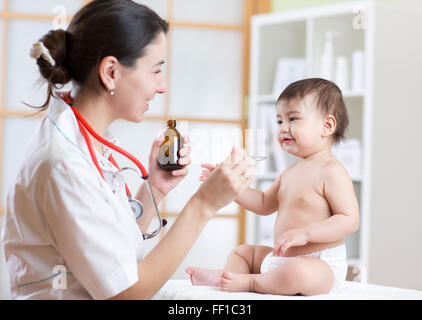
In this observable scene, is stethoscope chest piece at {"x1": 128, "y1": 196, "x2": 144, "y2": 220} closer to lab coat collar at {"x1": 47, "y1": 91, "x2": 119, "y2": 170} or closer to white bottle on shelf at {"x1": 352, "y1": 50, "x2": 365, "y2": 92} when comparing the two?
lab coat collar at {"x1": 47, "y1": 91, "x2": 119, "y2": 170}

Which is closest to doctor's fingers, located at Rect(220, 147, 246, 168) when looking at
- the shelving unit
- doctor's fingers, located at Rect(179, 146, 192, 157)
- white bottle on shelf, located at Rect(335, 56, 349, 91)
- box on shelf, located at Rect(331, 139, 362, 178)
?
doctor's fingers, located at Rect(179, 146, 192, 157)

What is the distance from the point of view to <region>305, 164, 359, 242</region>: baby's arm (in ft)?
4.37

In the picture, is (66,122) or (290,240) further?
(290,240)

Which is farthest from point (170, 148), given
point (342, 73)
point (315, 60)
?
point (315, 60)

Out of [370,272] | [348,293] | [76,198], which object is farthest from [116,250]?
[370,272]

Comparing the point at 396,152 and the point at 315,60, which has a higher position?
the point at 315,60

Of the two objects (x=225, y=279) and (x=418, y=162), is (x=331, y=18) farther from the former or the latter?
(x=225, y=279)

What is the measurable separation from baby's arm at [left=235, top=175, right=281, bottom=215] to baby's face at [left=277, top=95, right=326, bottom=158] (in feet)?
0.35

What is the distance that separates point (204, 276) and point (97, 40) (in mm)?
578

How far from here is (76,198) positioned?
1049 mm

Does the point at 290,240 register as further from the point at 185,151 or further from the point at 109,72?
the point at 109,72

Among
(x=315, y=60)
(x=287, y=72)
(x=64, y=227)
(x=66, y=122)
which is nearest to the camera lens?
(x=64, y=227)

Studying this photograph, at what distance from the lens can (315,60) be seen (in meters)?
3.27
